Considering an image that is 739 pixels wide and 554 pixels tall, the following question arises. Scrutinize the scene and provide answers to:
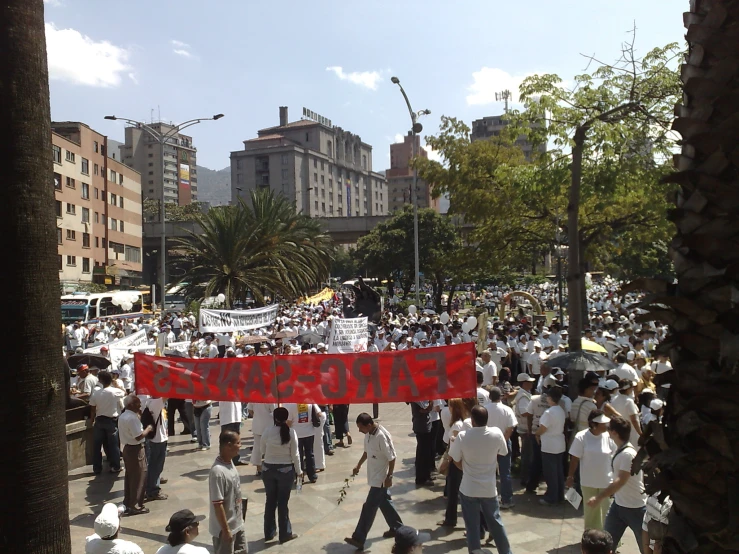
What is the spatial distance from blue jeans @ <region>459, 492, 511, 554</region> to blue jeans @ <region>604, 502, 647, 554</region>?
3.26 ft

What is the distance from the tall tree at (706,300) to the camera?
207cm

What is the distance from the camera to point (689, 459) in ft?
7.06

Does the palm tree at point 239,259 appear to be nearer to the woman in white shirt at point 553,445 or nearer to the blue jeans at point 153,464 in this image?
the blue jeans at point 153,464

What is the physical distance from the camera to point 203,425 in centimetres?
1206

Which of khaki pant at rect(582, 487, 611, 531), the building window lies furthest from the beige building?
khaki pant at rect(582, 487, 611, 531)

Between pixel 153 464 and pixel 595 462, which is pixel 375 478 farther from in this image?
pixel 153 464

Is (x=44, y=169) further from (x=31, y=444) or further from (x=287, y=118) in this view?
(x=287, y=118)

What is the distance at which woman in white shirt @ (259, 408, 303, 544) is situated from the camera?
7.64m

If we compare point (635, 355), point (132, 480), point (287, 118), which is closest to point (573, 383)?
point (635, 355)

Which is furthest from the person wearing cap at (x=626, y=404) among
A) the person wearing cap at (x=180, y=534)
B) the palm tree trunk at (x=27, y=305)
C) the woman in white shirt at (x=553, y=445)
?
the palm tree trunk at (x=27, y=305)

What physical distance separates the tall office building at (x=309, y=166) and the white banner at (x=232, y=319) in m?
86.1

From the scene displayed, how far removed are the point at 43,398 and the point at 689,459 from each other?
10.5 feet

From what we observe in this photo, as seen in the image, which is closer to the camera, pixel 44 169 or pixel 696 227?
pixel 696 227

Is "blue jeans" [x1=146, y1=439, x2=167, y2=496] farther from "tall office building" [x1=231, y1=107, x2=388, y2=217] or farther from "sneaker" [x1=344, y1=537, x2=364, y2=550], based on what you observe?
"tall office building" [x1=231, y1=107, x2=388, y2=217]
